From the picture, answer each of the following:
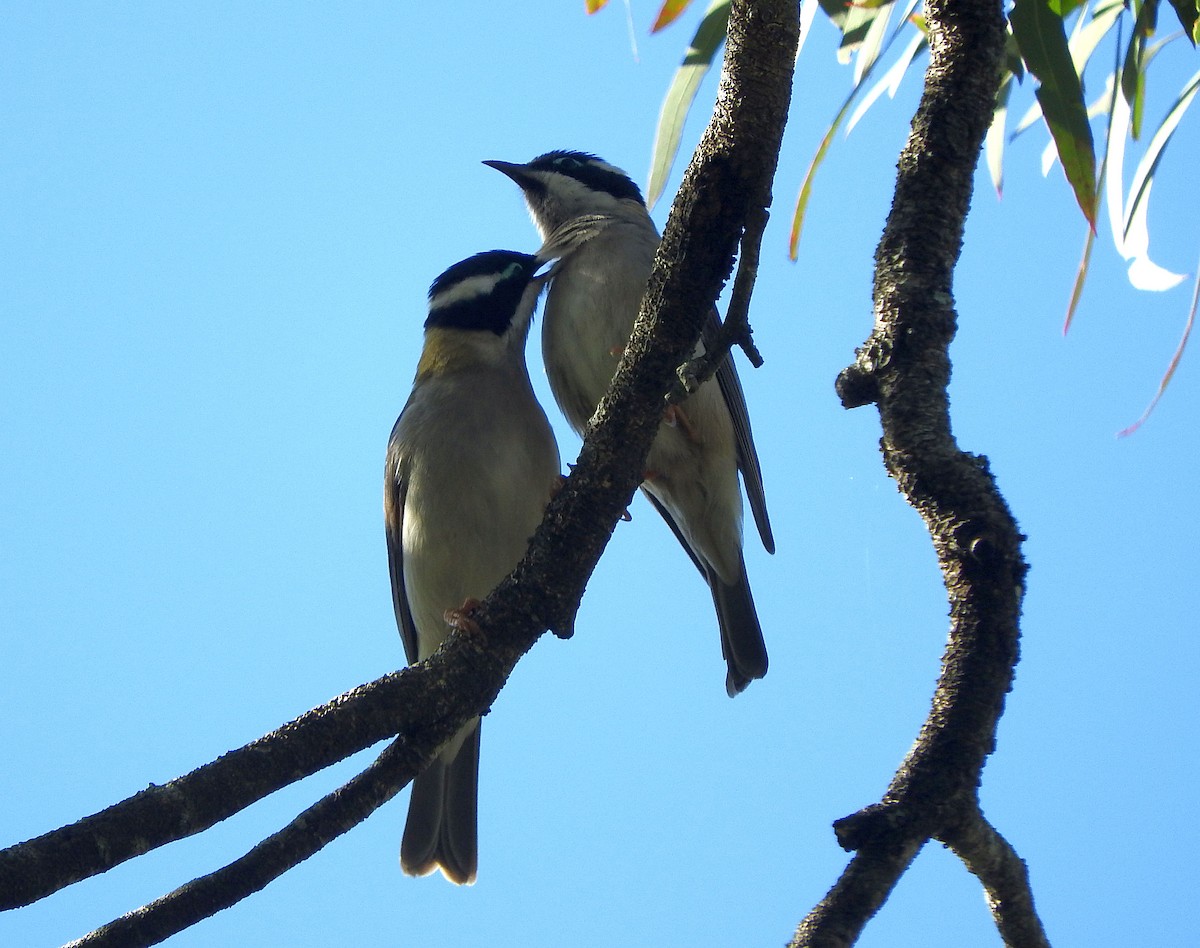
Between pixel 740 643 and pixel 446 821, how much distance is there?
1.23 meters

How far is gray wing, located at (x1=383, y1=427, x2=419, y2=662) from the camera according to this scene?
4773 mm

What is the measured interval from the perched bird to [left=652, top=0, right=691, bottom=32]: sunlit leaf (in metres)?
1.60

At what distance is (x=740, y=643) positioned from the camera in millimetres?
4742

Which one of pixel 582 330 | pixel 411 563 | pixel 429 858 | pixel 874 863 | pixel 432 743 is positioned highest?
pixel 582 330

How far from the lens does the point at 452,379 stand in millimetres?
4895

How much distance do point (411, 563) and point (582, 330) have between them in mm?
1025

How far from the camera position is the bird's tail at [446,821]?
4.48 m

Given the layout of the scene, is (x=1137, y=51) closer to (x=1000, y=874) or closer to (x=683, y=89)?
(x=683, y=89)

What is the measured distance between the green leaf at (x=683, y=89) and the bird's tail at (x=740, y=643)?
1.58 meters

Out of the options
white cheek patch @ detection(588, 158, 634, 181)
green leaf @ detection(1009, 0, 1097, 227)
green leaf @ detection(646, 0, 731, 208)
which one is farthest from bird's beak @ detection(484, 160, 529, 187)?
green leaf @ detection(1009, 0, 1097, 227)

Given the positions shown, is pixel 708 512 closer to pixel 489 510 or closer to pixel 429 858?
pixel 489 510

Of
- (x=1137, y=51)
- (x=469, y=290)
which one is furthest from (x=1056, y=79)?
(x=469, y=290)

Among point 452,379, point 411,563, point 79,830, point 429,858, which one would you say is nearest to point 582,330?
point 452,379

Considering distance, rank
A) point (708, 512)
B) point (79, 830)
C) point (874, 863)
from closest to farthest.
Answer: point (874, 863)
point (79, 830)
point (708, 512)
